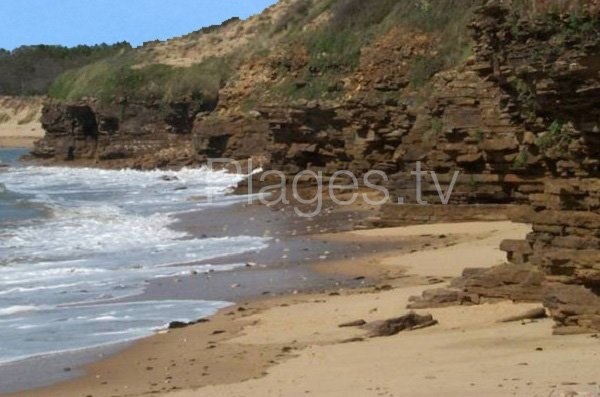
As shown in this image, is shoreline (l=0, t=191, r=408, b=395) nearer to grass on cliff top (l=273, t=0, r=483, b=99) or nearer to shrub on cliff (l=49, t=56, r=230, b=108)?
grass on cliff top (l=273, t=0, r=483, b=99)

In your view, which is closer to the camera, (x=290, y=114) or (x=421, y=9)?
(x=290, y=114)

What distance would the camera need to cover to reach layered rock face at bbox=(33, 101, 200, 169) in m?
57.7

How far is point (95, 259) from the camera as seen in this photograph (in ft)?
66.5

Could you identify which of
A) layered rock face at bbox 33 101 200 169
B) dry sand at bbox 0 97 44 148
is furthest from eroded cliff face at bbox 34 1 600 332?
dry sand at bbox 0 97 44 148

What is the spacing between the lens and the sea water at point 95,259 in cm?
1320

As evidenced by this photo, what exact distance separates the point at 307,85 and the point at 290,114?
34.2 ft

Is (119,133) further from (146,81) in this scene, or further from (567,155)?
(567,155)

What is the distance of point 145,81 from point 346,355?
5448 cm

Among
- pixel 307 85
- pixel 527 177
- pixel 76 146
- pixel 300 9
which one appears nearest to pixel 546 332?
pixel 527 177

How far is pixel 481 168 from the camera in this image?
2123 centimetres

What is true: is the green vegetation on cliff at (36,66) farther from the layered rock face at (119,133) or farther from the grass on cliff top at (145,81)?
the layered rock face at (119,133)

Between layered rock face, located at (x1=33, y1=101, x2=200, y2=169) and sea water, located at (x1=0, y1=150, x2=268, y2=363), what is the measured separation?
14.7 m

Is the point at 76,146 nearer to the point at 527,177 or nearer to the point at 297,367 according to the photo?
the point at 527,177

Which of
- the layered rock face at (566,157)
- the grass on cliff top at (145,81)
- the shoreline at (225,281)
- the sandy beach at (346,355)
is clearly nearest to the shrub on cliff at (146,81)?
the grass on cliff top at (145,81)
